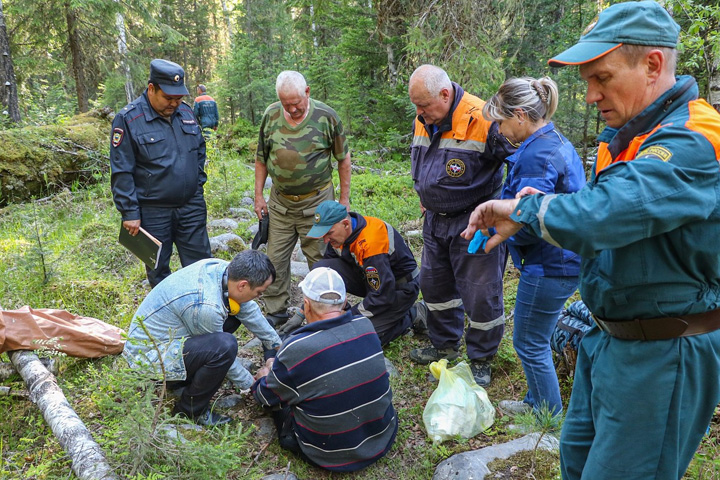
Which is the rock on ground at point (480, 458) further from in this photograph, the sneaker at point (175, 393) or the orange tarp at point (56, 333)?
the orange tarp at point (56, 333)

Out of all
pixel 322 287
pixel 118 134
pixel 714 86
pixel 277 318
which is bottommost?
pixel 277 318

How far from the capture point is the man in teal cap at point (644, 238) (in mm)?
1289

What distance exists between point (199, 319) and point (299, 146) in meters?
2.02

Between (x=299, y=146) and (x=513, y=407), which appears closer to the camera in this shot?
(x=513, y=407)

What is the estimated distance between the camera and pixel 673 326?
1.48 m

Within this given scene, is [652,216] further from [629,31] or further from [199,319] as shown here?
[199,319]

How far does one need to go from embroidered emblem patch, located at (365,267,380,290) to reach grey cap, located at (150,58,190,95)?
2.18 m

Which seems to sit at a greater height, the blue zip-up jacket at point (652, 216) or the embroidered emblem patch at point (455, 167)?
the blue zip-up jacket at point (652, 216)

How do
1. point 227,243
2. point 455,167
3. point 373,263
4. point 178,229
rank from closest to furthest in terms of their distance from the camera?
point 455,167 → point 373,263 → point 178,229 → point 227,243

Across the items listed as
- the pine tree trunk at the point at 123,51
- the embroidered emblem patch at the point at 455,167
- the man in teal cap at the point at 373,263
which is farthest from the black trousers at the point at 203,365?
the pine tree trunk at the point at 123,51

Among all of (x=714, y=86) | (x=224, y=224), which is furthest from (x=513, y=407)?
(x=224, y=224)

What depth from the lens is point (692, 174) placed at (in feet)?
4.26

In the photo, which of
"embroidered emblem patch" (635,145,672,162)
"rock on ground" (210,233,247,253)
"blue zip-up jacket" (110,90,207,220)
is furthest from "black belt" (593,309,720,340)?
"rock on ground" (210,233,247,253)

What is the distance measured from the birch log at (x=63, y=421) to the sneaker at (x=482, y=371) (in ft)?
8.54
